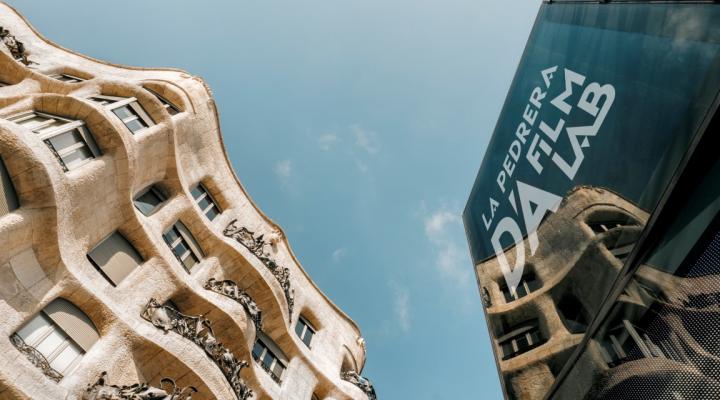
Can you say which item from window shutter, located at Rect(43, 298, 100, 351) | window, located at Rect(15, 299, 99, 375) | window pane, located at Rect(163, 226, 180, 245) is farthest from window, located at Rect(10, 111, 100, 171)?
window pane, located at Rect(163, 226, 180, 245)

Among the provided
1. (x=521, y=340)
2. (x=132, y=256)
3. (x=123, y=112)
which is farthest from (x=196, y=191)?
(x=521, y=340)

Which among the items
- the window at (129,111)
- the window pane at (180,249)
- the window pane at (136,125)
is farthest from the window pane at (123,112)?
the window pane at (180,249)

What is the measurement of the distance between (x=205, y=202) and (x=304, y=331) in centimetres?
863

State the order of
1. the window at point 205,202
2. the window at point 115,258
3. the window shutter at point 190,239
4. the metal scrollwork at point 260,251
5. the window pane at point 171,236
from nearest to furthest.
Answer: the window at point 115,258 → the window pane at point 171,236 → the window shutter at point 190,239 → the metal scrollwork at point 260,251 → the window at point 205,202

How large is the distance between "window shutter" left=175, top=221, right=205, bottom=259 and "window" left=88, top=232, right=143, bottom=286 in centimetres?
296

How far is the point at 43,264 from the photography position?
11.1 metres

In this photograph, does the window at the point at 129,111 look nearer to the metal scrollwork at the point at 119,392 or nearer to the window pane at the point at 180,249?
the window pane at the point at 180,249

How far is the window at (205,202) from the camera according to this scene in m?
20.6

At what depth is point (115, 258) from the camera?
1403 centimetres

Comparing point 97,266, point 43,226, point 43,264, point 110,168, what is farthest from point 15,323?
point 110,168

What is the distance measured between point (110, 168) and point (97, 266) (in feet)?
10.4

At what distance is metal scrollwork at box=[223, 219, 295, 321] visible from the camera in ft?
64.1

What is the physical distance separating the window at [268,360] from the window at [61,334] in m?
7.31

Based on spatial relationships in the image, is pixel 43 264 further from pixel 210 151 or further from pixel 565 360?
pixel 565 360
